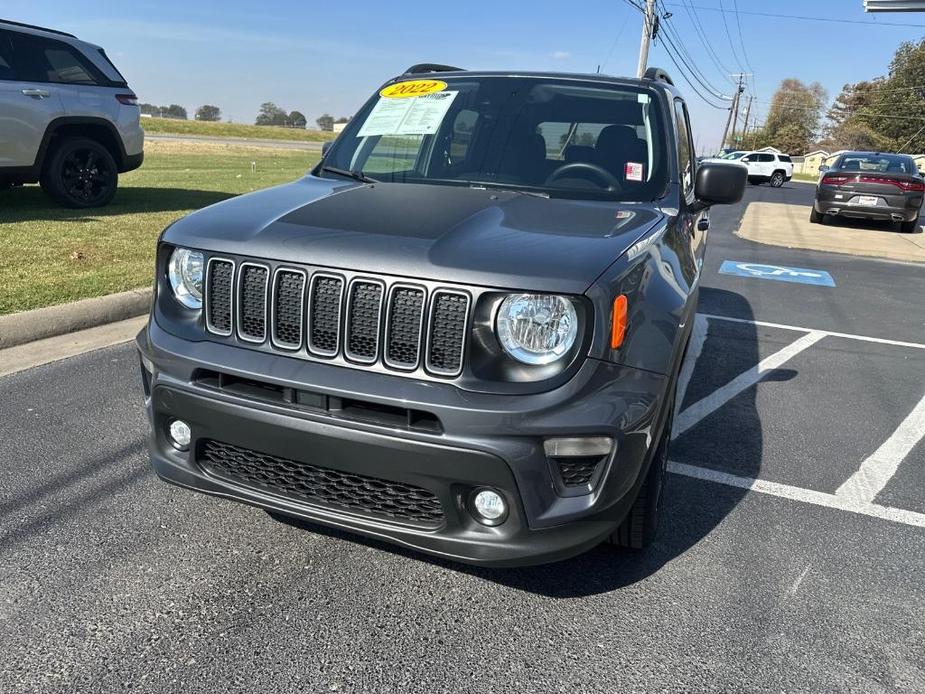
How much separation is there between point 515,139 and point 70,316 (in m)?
3.65

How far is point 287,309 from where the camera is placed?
2488 mm

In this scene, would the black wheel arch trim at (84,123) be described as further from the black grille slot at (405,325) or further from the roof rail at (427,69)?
the black grille slot at (405,325)

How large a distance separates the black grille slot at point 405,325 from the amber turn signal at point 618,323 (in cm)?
57

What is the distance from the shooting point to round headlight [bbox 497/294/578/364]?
7.50 feet

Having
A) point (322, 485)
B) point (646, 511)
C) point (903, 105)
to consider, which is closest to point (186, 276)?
point (322, 485)

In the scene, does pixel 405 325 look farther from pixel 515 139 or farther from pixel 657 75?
pixel 657 75

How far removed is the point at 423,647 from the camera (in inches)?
97.2

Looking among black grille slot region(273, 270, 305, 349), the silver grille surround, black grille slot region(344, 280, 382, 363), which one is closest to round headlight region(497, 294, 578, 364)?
the silver grille surround

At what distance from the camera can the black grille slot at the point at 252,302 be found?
8.29 ft

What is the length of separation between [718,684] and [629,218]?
164cm

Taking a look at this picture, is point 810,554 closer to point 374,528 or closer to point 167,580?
point 374,528

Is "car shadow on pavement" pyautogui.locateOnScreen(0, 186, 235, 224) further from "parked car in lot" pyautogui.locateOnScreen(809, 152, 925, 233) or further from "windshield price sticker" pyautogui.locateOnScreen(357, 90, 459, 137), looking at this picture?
"parked car in lot" pyautogui.locateOnScreen(809, 152, 925, 233)

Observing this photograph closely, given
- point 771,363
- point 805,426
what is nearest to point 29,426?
point 805,426

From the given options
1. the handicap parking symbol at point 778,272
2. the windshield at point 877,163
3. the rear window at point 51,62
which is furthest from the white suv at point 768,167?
the rear window at point 51,62
